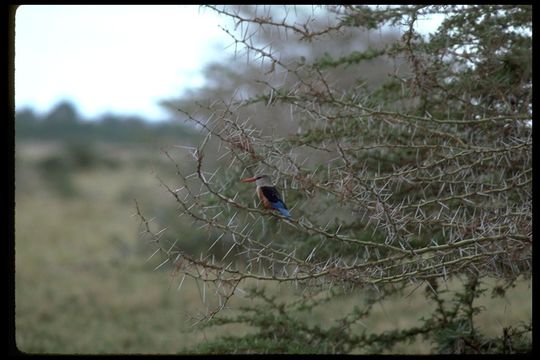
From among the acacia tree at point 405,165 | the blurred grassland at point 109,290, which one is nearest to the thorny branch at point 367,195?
the acacia tree at point 405,165

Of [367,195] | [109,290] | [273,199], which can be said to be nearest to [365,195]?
[367,195]

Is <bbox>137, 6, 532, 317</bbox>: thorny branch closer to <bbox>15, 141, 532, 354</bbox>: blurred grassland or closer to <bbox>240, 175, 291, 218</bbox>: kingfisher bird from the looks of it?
<bbox>240, 175, 291, 218</bbox>: kingfisher bird

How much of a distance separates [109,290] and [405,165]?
8348 mm

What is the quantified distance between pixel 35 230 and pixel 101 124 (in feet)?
70.8

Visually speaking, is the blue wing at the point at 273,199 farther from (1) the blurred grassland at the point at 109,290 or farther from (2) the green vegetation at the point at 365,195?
(1) the blurred grassland at the point at 109,290

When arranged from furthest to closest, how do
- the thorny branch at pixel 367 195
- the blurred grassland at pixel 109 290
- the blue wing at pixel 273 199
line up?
the blurred grassland at pixel 109 290, the blue wing at pixel 273 199, the thorny branch at pixel 367 195

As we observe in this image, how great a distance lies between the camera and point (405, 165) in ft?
17.0

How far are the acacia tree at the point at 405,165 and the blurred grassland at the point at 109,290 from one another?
383 millimetres

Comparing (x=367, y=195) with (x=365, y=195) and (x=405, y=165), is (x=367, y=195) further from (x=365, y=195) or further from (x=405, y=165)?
(x=405, y=165)

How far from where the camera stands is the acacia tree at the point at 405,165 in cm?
395

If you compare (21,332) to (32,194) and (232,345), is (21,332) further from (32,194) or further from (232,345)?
(32,194)

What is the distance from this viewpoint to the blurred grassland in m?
8.54

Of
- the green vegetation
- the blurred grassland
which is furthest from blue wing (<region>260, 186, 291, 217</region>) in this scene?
the blurred grassland

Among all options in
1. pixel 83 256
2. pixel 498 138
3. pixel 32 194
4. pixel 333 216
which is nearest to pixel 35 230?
pixel 83 256
